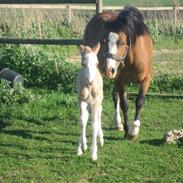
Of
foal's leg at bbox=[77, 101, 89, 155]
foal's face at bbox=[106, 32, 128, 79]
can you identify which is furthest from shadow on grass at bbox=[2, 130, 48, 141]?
foal's face at bbox=[106, 32, 128, 79]

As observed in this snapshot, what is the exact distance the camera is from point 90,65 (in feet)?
17.5

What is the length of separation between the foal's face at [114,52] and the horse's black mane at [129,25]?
7.3 inches

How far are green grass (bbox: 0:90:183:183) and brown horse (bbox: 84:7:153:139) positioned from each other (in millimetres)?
436

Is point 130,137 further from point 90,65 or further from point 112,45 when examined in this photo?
point 90,65

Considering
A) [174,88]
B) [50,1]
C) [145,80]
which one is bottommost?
[174,88]

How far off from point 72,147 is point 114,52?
1316mm

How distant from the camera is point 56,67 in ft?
31.8

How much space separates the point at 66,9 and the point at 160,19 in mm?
3108

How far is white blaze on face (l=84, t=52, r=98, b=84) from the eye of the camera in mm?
5312

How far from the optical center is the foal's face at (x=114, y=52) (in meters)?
5.77

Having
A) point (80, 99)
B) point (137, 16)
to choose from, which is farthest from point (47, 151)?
point (137, 16)

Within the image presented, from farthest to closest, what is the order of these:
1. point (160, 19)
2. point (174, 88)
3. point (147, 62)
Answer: point (160, 19)
point (174, 88)
point (147, 62)

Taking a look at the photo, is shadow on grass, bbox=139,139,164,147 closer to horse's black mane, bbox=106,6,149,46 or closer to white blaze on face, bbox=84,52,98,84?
horse's black mane, bbox=106,6,149,46

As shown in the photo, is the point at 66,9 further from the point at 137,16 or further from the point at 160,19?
the point at 137,16
